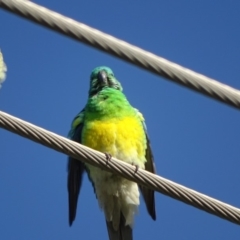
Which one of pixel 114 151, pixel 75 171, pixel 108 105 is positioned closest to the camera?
pixel 114 151

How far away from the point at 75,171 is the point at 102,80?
1.24m

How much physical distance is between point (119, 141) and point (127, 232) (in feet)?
3.33

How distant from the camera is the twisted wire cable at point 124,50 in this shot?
3635 mm

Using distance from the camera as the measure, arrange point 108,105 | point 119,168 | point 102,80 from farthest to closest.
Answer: point 102,80 → point 108,105 → point 119,168

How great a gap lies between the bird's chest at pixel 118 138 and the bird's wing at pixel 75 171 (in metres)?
0.28

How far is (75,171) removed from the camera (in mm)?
8297

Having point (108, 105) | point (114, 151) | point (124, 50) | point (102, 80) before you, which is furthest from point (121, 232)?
point (124, 50)

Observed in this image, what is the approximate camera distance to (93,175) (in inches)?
306

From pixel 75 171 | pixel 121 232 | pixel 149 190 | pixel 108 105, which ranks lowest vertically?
pixel 121 232

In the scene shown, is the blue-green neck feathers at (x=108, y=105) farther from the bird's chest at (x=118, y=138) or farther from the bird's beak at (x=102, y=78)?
the bird's beak at (x=102, y=78)

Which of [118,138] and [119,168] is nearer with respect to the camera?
[119,168]

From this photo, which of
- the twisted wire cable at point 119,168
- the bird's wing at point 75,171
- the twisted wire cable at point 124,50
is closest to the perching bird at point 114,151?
the bird's wing at point 75,171

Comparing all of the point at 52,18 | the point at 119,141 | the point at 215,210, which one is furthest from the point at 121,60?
the point at 119,141

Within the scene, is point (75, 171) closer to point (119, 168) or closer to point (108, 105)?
point (108, 105)
